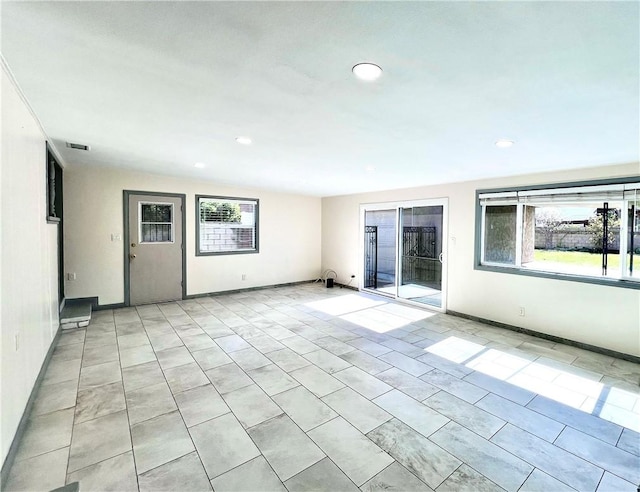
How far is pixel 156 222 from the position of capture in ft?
18.6

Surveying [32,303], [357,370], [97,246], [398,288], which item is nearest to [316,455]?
[357,370]

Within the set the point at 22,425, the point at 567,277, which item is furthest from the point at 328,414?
the point at 567,277

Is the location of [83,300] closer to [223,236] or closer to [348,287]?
[223,236]

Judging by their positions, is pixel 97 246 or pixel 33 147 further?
pixel 97 246

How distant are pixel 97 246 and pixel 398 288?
5.58 meters

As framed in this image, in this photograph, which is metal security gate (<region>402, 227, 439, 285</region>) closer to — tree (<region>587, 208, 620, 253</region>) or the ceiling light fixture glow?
tree (<region>587, 208, 620, 253</region>)

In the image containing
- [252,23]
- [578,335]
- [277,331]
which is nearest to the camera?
[252,23]

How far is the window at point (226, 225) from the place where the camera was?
6.23 m

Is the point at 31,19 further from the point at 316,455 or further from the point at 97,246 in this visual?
the point at 97,246

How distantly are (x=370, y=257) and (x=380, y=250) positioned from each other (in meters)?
0.32

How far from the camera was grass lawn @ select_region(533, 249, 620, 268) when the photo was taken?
3.81 metres

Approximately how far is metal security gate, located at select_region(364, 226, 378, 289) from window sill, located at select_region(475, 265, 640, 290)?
247cm

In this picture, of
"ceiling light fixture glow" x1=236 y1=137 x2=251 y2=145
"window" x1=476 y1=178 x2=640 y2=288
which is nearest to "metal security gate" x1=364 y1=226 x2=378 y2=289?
"window" x1=476 y1=178 x2=640 y2=288

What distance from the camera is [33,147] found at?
267cm
